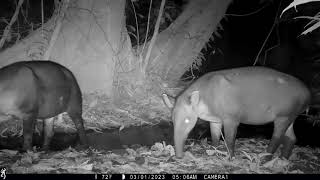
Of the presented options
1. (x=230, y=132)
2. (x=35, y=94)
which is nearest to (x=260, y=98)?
(x=230, y=132)

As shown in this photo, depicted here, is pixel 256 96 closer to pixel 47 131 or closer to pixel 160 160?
pixel 160 160

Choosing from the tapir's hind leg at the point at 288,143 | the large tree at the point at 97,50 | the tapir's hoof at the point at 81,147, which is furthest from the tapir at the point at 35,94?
the tapir's hind leg at the point at 288,143

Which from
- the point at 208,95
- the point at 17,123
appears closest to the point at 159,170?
the point at 208,95

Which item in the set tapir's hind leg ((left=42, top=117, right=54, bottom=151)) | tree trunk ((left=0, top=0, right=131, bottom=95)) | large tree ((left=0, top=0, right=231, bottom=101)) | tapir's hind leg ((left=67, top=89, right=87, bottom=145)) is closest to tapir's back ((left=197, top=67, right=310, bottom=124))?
tapir's hind leg ((left=67, top=89, right=87, bottom=145))

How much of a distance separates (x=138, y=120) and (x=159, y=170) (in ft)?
14.8

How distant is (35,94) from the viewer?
7039 millimetres

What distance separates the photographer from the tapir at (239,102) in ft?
23.0

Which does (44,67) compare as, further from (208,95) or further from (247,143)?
(247,143)

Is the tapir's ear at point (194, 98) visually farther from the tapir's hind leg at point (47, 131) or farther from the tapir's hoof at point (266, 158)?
the tapir's hind leg at point (47, 131)

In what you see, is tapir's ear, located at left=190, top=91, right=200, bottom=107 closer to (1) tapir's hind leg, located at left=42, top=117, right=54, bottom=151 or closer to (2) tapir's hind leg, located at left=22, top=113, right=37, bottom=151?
(2) tapir's hind leg, located at left=22, top=113, right=37, bottom=151

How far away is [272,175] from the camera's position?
612 centimetres

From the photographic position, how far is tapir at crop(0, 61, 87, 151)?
6828mm

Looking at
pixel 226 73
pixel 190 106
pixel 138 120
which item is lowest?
pixel 138 120

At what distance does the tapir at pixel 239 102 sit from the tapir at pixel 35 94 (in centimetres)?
187
